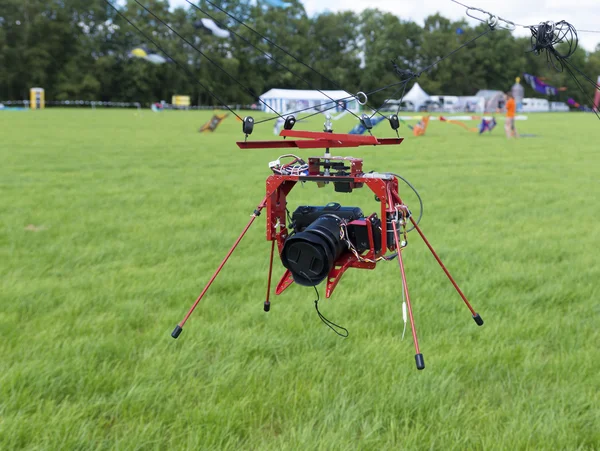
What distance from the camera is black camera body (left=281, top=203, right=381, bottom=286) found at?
2.52 m

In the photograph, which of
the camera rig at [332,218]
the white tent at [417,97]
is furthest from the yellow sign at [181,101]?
the camera rig at [332,218]

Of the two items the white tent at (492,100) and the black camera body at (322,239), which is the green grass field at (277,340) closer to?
the black camera body at (322,239)

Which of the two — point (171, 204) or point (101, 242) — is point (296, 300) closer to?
point (101, 242)

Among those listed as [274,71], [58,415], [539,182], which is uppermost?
[274,71]

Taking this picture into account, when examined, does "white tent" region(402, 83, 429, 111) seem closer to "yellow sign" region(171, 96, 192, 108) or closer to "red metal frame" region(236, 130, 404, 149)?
"yellow sign" region(171, 96, 192, 108)

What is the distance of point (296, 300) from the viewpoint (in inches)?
234

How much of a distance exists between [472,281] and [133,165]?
12498 millimetres

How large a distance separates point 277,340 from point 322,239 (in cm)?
258

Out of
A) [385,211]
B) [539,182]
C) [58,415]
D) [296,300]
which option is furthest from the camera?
[539,182]

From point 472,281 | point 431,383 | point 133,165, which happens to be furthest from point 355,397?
point 133,165

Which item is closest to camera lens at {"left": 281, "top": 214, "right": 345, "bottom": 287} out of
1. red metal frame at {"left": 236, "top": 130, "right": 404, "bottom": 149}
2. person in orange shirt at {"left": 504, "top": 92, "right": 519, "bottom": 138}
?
red metal frame at {"left": 236, "top": 130, "right": 404, "bottom": 149}

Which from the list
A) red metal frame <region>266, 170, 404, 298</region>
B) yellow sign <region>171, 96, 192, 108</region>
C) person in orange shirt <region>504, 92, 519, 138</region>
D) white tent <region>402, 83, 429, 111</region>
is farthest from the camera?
yellow sign <region>171, 96, 192, 108</region>

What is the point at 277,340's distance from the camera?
4902mm

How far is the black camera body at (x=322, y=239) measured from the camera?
8.25ft
